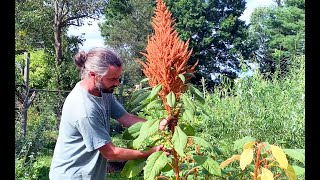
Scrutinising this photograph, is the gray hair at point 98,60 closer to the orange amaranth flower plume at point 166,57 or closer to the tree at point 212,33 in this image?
the orange amaranth flower plume at point 166,57

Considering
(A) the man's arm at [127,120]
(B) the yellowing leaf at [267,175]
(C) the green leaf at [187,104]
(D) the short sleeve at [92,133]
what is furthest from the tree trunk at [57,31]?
(B) the yellowing leaf at [267,175]

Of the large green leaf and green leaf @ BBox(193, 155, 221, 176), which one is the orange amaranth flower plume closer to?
the large green leaf

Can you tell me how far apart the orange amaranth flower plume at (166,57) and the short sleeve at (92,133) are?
0.42 metres

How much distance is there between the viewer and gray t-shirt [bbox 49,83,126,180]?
2311 millimetres

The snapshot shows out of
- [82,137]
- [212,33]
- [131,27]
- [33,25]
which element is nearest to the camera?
[82,137]

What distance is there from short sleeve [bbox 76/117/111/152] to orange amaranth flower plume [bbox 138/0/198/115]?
16.4 inches

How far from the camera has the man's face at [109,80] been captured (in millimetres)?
2334

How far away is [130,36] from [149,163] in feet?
74.5

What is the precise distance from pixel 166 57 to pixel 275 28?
82.0 feet

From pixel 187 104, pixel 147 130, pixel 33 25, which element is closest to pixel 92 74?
pixel 147 130

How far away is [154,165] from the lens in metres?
2.11

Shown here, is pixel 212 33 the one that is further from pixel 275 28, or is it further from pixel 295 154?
pixel 295 154
